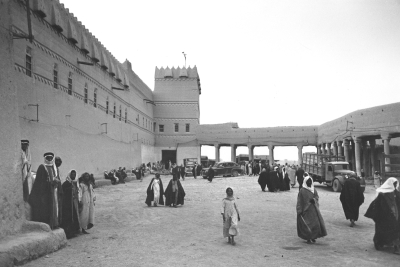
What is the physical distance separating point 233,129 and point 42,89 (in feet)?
98.4

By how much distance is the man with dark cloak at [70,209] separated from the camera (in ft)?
26.6

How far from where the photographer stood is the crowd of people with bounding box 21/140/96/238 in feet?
24.3

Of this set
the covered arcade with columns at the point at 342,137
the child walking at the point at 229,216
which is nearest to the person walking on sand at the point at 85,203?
the child walking at the point at 229,216

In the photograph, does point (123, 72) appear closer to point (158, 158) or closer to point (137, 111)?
point (137, 111)

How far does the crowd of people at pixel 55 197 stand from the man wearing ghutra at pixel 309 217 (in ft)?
16.3

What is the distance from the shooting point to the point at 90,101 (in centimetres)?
2497

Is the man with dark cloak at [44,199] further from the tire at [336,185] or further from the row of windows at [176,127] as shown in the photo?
the row of windows at [176,127]

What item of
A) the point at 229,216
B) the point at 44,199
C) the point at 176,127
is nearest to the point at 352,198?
the point at 229,216

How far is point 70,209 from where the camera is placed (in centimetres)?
814

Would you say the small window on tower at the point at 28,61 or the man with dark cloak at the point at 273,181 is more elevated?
the small window on tower at the point at 28,61

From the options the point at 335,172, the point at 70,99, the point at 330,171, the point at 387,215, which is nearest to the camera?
the point at 387,215

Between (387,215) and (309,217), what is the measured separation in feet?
4.91

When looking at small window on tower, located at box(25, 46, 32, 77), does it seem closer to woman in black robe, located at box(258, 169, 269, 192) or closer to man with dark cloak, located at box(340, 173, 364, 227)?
woman in black robe, located at box(258, 169, 269, 192)

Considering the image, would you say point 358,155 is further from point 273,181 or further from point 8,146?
point 8,146
